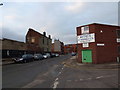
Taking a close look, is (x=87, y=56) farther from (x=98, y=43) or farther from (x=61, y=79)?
(x=61, y=79)

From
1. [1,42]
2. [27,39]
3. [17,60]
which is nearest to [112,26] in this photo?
[17,60]

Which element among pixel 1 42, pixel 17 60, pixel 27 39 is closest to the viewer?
pixel 17 60

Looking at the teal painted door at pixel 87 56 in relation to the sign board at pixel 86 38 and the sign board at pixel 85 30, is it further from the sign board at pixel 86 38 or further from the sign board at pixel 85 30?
the sign board at pixel 85 30

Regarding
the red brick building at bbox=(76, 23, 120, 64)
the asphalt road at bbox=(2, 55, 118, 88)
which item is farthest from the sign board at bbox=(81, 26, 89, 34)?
the asphalt road at bbox=(2, 55, 118, 88)

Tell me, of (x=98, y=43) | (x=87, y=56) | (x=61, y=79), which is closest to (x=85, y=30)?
(x=98, y=43)

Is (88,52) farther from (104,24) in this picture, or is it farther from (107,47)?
(104,24)

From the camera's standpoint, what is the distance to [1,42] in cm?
2978

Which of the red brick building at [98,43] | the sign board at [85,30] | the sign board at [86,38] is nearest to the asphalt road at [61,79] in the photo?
the red brick building at [98,43]

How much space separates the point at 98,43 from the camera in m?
22.7

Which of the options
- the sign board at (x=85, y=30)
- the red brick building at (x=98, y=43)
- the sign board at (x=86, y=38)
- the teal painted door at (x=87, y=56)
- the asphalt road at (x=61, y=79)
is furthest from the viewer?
the sign board at (x=85, y=30)

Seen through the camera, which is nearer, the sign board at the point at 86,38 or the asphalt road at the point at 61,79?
the asphalt road at the point at 61,79

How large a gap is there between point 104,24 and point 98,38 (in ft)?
8.74

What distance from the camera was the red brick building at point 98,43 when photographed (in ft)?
74.1

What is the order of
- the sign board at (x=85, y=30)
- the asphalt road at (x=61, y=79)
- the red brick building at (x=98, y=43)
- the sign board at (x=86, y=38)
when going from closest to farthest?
the asphalt road at (x=61, y=79) → the red brick building at (x=98, y=43) → the sign board at (x=86, y=38) → the sign board at (x=85, y=30)
